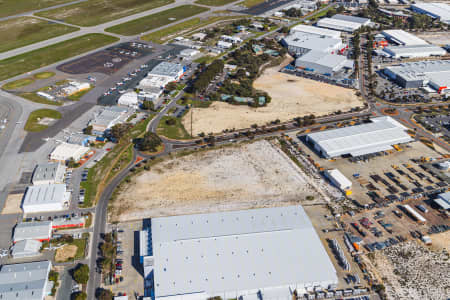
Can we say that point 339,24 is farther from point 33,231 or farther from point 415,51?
point 33,231

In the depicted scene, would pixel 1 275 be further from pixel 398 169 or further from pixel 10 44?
pixel 10 44

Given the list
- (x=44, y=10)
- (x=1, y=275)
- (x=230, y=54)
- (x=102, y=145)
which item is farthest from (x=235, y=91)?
(x=44, y=10)

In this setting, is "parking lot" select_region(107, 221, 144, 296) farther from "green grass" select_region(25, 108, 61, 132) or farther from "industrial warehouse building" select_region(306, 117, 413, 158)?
"industrial warehouse building" select_region(306, 117, 413, 158)

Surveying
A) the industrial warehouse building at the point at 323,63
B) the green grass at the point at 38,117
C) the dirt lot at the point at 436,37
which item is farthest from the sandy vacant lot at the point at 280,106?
the dirt lot at the point at 436,37

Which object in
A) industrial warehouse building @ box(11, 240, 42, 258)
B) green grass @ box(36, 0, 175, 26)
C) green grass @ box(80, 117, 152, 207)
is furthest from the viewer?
green grass @ box(36, 0, 175, 26)

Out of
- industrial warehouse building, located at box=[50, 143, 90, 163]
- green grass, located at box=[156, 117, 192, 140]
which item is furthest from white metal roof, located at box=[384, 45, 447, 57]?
industrial warehouse building, located at box=[50, 143, 90, 163]

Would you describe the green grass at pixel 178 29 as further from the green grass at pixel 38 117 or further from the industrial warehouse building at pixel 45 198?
the industrial warehouse building at pixel 45 198

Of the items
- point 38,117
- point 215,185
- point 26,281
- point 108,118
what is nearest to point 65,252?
point 26,281
